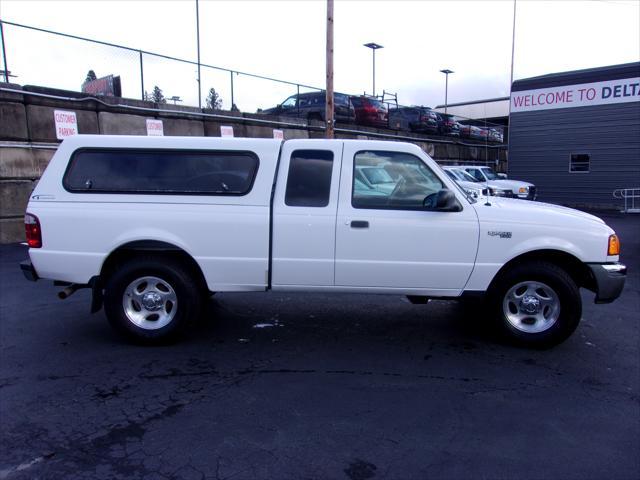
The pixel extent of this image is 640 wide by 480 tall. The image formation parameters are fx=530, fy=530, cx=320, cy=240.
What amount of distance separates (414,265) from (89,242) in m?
3.03

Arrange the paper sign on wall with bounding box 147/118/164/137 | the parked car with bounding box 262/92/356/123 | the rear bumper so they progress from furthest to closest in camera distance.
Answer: the parked car with bounding box 262/92/356/123 < the paper sign on wall with bounding box 147/118/164/137 < the rear bumper

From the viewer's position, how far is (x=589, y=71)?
21922mm

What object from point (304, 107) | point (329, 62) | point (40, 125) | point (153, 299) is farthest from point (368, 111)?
point (153, 299)

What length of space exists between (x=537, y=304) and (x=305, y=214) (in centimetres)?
237

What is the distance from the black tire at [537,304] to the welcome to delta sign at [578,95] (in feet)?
64.4

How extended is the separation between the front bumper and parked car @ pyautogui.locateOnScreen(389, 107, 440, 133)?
24513 mm

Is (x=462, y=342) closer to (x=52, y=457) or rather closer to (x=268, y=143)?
(x=268, y=143)

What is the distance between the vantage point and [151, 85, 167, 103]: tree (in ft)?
52.0

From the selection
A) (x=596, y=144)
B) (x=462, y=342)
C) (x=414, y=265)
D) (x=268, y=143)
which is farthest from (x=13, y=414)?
(x=596, y=144)

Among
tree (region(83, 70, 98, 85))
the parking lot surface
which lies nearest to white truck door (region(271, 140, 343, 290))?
the parking lot surface

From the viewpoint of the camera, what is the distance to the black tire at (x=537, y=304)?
4.95m

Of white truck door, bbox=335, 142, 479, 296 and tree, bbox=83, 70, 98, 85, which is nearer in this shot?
white truck door, bbox=335, 142, 479, 296

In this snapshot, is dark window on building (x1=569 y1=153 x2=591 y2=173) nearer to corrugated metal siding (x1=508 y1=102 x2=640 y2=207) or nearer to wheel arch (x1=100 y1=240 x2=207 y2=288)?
corrugated metal siding (x1=508 y1=102 x2=640 y2=207)

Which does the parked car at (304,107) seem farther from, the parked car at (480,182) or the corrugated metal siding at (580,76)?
the corrugated metal siding at (580,76)
